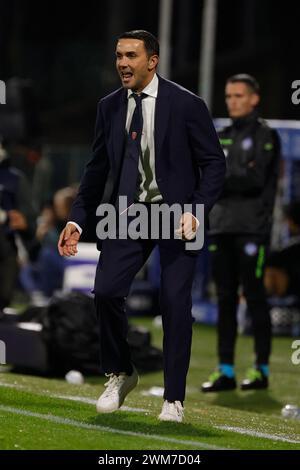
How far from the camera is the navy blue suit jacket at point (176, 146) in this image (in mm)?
8062

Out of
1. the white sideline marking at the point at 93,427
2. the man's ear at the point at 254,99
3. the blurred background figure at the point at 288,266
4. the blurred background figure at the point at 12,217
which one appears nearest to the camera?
the white sideline marking at the point at 93,427

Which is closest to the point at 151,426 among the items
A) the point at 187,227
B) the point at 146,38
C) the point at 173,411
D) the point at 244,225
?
the point at 173,411

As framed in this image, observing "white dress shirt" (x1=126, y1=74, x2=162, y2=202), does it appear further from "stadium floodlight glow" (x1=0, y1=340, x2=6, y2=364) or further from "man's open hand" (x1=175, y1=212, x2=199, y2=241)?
"stadium floodlight glow" (x1=0, y1=340, x2=6, y2=364)

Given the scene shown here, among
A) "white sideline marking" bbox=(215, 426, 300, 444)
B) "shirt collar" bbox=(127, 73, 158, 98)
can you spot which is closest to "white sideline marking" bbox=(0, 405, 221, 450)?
"white sideline marking" bbox=(215, 426, 300, 444)

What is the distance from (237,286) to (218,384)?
0.74m

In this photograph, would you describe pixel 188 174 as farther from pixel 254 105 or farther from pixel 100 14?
pixel 100 14

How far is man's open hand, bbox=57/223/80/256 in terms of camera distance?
812 cm

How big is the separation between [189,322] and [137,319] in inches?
398

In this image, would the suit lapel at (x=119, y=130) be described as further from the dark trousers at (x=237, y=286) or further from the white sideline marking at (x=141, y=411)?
the dark trousers at (x=237, y=286)

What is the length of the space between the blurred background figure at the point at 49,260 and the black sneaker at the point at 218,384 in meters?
8.27

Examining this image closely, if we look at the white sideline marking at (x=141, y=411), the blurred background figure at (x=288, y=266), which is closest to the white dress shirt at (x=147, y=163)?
the white sideline marking at (x=141, y=411)

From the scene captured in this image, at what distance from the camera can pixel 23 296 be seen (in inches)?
845

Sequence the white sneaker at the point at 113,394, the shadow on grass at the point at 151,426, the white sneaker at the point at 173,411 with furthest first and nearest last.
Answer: the white sneaker at the point at 113,394 → the white sneaker at the point at 173,411 → the shadow on grass at the point at 151,426

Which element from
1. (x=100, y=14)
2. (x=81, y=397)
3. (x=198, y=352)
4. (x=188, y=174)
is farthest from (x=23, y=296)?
(x=100, y=14)
